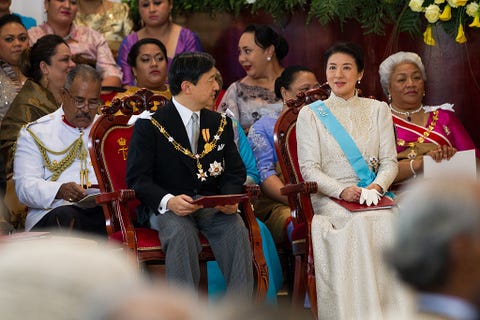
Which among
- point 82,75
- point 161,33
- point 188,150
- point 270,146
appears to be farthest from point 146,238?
point 161,33

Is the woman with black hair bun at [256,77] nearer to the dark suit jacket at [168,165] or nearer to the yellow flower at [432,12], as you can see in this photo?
the yellow flower at [432,12]

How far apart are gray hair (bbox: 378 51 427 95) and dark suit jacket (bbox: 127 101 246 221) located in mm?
1502

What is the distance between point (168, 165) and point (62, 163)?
0.80 metres

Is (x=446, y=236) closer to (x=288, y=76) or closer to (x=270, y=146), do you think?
(x=270, y=146)

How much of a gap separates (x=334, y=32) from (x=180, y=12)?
1.37 metres

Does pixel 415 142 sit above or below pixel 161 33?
below

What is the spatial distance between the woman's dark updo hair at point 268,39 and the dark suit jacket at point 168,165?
1.94 m

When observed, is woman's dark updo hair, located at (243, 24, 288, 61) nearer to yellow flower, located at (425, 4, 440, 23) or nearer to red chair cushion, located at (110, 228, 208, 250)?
yellow flower, located at (425, 4, 440, 23)

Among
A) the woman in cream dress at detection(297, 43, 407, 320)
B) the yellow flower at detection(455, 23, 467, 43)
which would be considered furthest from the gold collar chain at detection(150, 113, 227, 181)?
the yellow flower at detection(455, 23, 467, 43)

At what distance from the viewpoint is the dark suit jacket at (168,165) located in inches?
176

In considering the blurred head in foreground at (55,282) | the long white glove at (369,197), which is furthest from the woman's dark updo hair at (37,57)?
the blurred head in foreground at (55,282)

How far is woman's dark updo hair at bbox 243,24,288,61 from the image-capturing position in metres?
6.52

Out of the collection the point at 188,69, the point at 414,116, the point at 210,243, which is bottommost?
the point at 210,243

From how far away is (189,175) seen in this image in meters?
4.58
